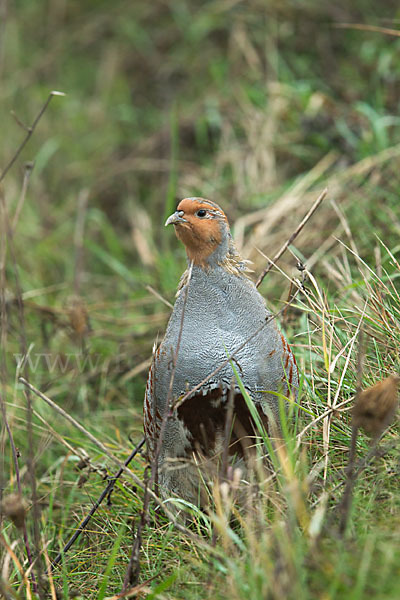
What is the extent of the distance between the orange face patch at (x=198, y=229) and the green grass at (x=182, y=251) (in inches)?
12.7

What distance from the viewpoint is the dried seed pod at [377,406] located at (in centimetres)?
189

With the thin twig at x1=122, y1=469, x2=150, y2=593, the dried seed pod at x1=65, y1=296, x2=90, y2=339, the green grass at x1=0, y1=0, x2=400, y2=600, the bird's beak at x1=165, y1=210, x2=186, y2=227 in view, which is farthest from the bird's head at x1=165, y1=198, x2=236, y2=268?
the dried seed pod at x1=65, y1=296, x2=90, y2=339

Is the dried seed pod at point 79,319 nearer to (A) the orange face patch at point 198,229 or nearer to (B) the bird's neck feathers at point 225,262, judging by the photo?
(B) the bird's neck feathers at point 225,262

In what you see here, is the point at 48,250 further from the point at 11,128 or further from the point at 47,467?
the point at 47,467

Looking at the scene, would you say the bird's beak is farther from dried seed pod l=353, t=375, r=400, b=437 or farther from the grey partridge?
dried seed pod l=353, t=375, r=400, b=437

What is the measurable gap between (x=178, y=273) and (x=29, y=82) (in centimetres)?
321

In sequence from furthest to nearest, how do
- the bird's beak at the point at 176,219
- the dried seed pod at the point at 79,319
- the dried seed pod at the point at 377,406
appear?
the dried seed pod at the point at 79,319, the bird's beak at the point at 176,219, the dried seed pod at the point at 377,406

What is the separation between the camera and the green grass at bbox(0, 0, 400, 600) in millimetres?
2172

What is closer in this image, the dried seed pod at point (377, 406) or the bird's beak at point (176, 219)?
the dried seed pod at point (377, 406)

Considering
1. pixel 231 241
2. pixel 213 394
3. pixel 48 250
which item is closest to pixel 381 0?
pixel 48 250

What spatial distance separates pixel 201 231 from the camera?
2.68 m

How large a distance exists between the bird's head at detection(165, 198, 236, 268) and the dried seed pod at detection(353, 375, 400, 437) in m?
0.98

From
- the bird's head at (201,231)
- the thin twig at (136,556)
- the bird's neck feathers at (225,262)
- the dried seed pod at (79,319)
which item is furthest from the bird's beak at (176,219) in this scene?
the dried seed pod at (79,319)

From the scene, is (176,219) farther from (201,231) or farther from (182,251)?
(182,251)
